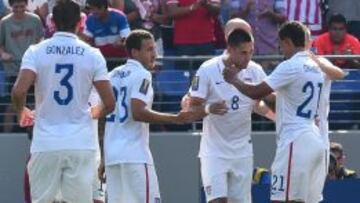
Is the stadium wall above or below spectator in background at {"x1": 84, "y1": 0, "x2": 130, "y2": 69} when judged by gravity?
below

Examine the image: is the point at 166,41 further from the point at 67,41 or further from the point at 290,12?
the point at 67,41

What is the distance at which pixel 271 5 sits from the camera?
17.9m

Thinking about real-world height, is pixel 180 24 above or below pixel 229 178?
above

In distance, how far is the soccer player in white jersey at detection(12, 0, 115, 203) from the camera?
469 inches

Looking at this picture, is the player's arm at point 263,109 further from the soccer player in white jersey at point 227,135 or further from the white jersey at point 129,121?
the white jersey at point 129,121

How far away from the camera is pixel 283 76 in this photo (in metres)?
13.1

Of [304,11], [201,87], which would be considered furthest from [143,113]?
[304,11]

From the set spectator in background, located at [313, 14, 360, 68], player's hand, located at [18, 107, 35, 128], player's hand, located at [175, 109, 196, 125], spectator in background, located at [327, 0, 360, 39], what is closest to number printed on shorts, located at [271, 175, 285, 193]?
player's hand, located at [175, 109, 196, 125]

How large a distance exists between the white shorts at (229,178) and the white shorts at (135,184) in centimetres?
94

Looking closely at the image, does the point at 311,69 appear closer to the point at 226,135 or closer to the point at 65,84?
the point at 226,135

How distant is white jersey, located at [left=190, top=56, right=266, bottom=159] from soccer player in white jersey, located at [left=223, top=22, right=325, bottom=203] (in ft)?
1.76

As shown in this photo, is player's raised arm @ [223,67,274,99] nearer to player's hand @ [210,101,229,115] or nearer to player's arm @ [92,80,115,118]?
player's hand @ [210,101,229,115]

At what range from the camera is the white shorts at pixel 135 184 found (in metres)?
12.7

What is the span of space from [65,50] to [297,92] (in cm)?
240
